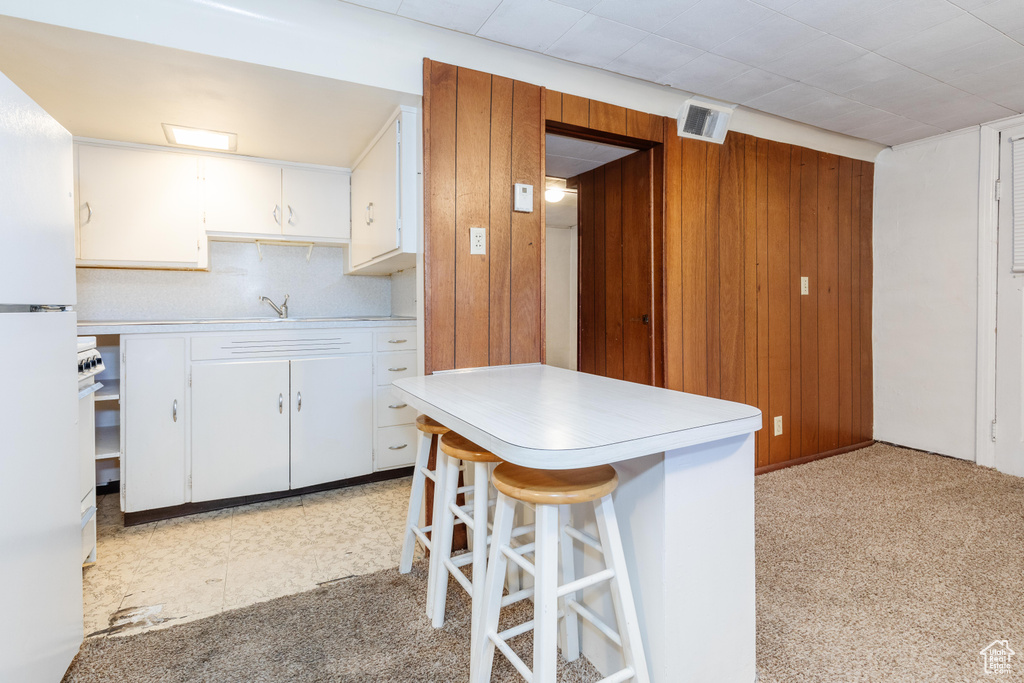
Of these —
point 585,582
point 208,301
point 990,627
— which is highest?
point 208,301

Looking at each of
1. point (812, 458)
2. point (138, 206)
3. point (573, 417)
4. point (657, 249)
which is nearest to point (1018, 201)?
point (812, 458)

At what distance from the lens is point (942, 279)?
3273 mm

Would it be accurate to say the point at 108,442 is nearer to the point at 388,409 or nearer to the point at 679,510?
the point at 388,409

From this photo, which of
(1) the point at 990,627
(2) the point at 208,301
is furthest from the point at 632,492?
(2) the point at 208,301

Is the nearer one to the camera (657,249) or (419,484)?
(419,484)

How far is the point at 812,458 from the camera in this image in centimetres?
330

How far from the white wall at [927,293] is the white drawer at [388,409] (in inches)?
134

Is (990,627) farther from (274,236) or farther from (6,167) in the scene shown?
(274,236)

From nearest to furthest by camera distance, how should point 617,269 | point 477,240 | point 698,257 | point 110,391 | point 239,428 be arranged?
point 477,240 < point 110,391 < point 239,428 < point 698,257 < point 617,269

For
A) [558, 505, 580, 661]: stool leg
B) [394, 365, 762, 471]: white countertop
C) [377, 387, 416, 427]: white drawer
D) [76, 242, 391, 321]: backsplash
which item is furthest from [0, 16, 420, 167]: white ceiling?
[558, 505, 580, 661]: stool leg

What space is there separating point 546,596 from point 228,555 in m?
1.71

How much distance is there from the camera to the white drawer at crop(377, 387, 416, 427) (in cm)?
296

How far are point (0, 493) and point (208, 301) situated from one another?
93.8 inches

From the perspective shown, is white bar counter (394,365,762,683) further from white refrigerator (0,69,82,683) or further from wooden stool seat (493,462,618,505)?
white refrigerator (0,69,82,683)
